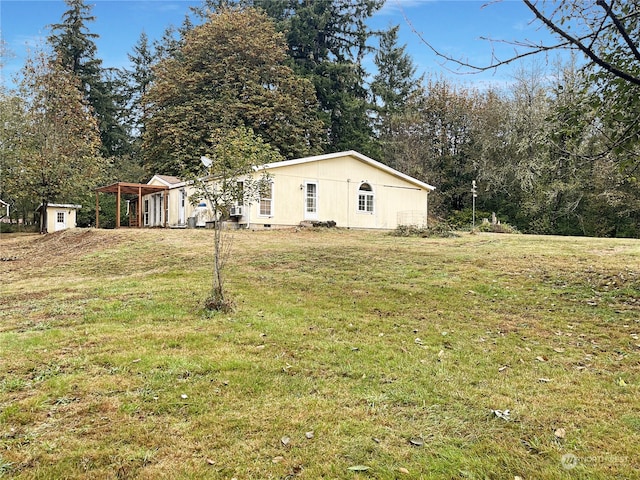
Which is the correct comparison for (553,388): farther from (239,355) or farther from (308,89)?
(308,89)

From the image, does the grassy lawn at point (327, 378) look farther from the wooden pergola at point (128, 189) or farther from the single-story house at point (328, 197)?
the wooden pergola at point (128, 189)

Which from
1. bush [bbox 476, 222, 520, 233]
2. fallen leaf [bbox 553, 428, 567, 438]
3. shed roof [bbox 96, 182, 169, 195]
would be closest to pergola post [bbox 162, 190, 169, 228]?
shed roof [bbox 96, 182, 169, 195]

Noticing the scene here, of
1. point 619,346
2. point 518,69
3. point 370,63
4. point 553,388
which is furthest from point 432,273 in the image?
point 370,63

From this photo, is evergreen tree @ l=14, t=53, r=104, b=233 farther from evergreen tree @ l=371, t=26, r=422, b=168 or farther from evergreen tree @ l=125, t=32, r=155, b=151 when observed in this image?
evergreen tree @ l=371, t=26, r=422, b=168

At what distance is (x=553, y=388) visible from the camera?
371cm

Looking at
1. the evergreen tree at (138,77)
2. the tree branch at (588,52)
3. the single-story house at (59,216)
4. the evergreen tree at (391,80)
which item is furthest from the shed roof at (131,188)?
the tree branch at (588,52)

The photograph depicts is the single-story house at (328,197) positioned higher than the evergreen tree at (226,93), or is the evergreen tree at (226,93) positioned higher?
the evergreen tree at (226,93)

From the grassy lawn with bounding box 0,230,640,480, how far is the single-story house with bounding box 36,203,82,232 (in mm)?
18976

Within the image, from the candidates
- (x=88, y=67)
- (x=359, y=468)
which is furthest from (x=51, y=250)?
(x=88, y=67)

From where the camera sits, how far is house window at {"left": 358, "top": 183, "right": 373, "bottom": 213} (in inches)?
826

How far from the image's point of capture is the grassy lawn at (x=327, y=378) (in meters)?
2.69

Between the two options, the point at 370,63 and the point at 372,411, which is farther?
the point at 370,63

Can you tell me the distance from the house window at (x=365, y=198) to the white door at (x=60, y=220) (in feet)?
56.0

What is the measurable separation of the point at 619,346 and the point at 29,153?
82.3ft
